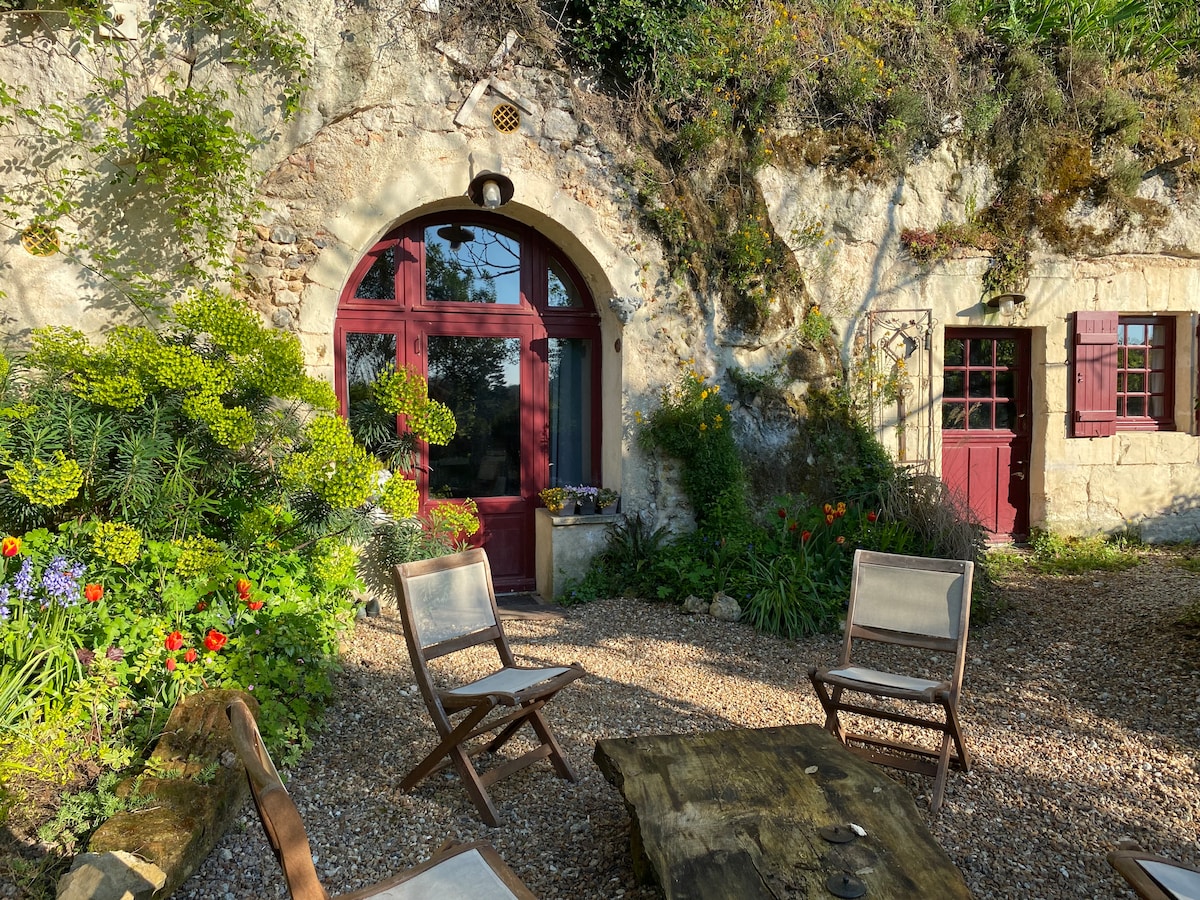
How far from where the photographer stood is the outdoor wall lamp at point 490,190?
5586 mm

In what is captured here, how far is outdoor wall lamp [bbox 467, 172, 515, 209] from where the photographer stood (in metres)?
5.59

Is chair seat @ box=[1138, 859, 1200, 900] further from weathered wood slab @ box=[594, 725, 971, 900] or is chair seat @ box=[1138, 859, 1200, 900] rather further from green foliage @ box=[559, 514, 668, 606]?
green foliage @ box=[559, 514, 668, 606]

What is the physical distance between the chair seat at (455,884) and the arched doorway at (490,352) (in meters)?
4.13

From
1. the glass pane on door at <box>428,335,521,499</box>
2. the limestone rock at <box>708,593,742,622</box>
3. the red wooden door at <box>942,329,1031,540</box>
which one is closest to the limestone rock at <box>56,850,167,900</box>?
the limestone rock at <box>708,593,742,622</box>

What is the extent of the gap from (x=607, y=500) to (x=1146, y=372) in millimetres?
5687

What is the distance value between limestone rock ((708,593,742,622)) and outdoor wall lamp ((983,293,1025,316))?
396 centimetres

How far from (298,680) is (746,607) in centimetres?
305

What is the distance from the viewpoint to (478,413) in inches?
244

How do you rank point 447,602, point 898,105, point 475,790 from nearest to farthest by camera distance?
point 475,790 → point 447,602 → point 898,105

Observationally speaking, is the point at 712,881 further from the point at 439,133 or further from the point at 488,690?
the point at 439,133

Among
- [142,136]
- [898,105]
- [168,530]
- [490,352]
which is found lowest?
[168,530]

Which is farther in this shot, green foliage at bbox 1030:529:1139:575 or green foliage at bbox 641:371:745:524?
green foliage at bbox 1030:529:1139:575

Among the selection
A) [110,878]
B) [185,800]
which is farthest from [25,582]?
[110,878]

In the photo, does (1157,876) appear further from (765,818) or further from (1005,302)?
(1005,302)
